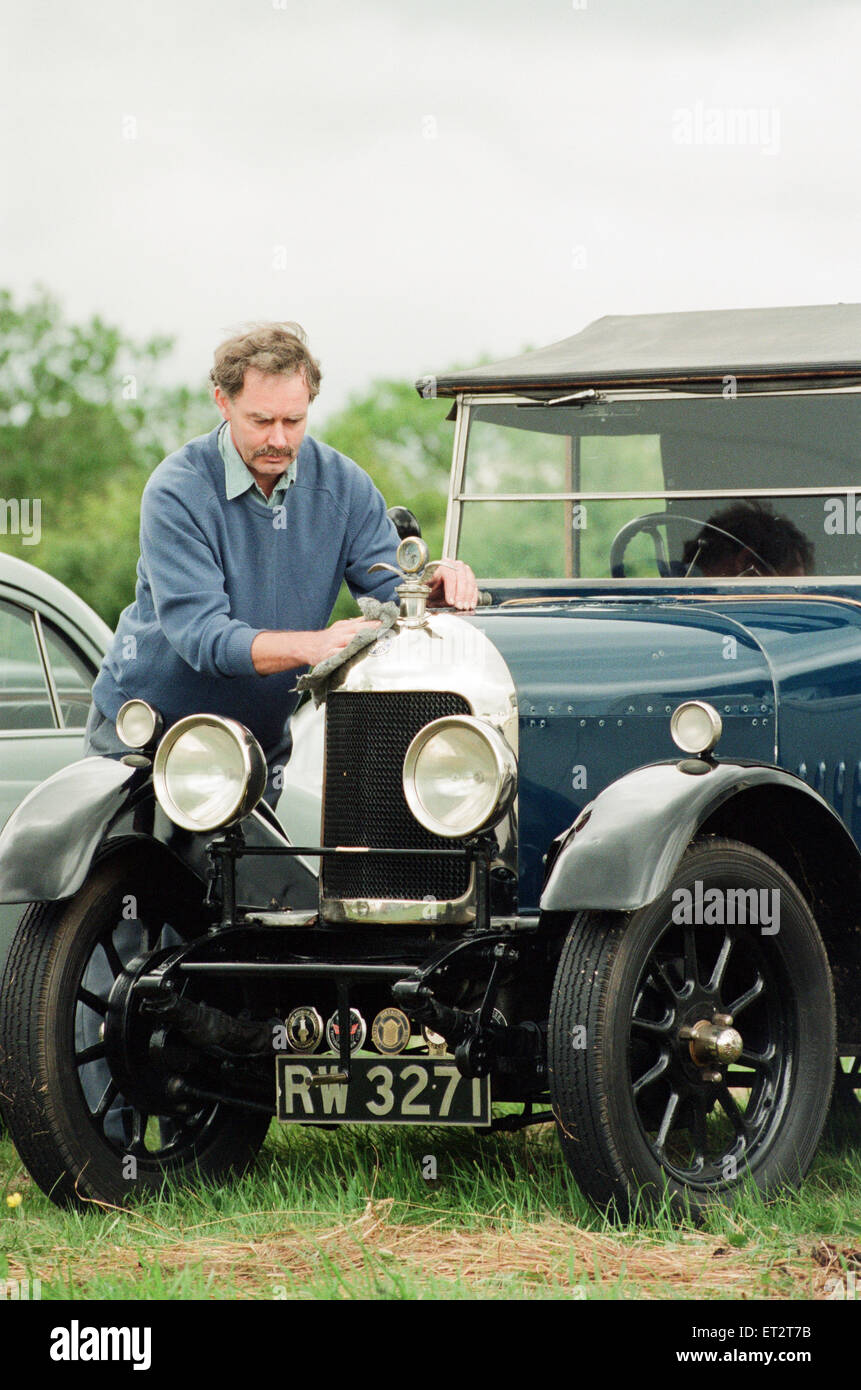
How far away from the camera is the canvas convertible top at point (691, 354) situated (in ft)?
17.7

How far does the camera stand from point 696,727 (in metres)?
4.14

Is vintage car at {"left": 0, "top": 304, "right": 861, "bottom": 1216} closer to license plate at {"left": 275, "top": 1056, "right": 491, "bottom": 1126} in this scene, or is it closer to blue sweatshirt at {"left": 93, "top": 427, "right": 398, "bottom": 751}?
license plate at {"left": 275, "top": 1056, "right": 491, "bottom": 1126}

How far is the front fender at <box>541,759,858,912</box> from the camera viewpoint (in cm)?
383

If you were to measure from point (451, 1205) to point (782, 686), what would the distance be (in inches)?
60.4

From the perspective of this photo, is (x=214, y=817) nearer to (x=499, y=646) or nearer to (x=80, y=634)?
(x=499, y=646)

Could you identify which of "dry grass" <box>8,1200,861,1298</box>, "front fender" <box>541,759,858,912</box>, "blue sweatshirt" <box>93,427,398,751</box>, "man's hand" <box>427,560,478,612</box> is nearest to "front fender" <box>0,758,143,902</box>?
"blue sweatshirt" <box>93,427,398,751</box>

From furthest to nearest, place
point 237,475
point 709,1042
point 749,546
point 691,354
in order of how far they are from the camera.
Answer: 1. point 691,354
2. point 749,546
3. point 237,475
4. point 709,1042

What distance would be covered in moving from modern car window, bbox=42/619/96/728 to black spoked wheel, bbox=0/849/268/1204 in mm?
1478

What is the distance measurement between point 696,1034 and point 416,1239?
0.76 metres

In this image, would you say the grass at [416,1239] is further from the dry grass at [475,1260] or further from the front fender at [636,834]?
the front fender at [636,834]

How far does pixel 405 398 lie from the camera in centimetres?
6191

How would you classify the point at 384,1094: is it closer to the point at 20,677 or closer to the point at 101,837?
the point at 101,837
